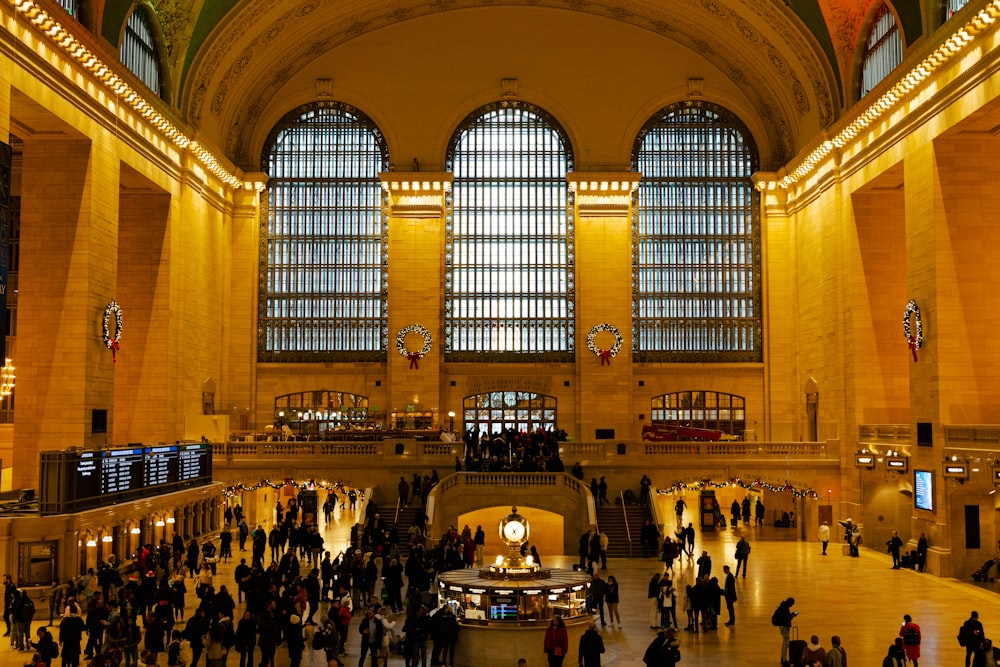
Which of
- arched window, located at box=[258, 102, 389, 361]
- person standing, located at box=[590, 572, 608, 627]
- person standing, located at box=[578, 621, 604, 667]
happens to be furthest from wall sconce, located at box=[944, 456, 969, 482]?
arched window, located at box=[258, 102, 389, 361]

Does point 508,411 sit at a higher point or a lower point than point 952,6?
lower

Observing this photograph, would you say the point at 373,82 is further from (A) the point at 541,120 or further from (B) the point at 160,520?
(B) the point at 160,520

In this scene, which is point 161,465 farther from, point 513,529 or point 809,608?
point 809,608

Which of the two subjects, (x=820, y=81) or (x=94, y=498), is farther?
(x=820, y=81)

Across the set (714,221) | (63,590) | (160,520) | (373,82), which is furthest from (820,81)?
(63,590)

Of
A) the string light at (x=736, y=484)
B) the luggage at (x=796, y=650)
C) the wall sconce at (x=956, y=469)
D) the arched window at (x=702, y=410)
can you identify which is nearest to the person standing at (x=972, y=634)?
the luggage at (x=796, y=650)

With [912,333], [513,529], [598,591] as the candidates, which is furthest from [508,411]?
[513,529]

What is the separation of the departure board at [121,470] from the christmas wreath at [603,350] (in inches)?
817

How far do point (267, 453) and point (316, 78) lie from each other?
16.3m

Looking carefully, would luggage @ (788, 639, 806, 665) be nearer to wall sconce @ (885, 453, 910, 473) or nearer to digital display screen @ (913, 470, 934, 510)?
digital display screen @ (913, 470, 934, 510)

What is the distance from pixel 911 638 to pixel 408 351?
92.2 feet

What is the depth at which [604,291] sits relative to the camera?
4262 cm

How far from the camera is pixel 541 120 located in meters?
44.0

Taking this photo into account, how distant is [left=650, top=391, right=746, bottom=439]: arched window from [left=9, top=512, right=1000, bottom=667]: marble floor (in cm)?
1039
